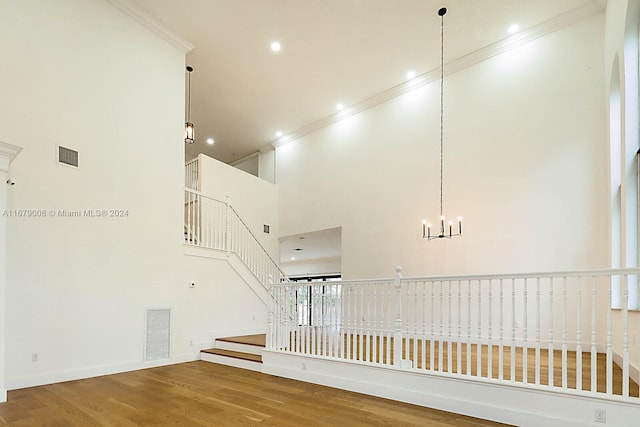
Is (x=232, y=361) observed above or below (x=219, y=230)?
below

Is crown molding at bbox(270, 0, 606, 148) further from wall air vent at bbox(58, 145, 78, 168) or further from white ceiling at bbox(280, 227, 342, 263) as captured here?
wall air vent at bbox(58, 145, 78, 168)

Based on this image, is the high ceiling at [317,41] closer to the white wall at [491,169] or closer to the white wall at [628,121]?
the white wall at [491,169]

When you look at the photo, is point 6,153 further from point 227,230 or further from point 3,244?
point 227,230

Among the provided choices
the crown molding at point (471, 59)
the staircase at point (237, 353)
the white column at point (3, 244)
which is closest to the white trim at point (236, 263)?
the staircase at point (237, 353)

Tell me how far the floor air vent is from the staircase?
2.45 feet

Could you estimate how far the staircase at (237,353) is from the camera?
19.8ft

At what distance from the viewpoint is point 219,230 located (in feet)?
27.2

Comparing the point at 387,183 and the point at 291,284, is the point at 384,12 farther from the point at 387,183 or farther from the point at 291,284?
the point at 291,284

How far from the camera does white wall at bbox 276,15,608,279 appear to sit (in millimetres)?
6047

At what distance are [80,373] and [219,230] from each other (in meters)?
3.69

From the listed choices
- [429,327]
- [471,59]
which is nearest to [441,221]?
[429,327]

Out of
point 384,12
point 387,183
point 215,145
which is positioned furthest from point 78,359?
point 215,145

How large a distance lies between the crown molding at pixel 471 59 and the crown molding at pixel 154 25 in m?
3.87

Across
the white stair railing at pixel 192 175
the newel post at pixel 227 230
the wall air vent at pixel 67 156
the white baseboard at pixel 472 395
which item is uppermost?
the white stair railing at pixel 192 175
